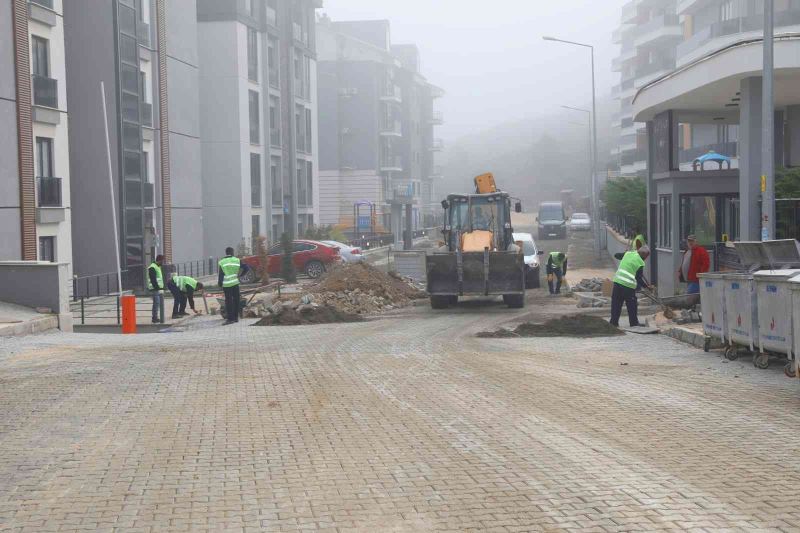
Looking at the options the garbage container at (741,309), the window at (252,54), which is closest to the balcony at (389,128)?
the window at (252,54)

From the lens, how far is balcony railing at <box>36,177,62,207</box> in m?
29.4

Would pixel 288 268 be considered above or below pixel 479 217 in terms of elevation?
below

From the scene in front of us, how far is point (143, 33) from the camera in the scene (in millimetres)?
37844

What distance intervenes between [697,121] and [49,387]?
73.1 feet

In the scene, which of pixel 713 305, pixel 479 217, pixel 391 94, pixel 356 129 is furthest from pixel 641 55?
pixel 713 305

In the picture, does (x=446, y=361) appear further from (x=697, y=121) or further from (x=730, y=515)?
(x=697, y=121)

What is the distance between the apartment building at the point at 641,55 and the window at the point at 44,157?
41827 millimetres

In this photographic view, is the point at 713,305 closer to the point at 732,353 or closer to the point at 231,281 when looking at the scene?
the point at 732,353

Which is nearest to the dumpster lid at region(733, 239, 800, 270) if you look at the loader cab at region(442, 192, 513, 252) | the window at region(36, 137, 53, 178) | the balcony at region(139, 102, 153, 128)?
the loader cab at region(442, 192, 513, 252)

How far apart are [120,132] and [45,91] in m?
5.83

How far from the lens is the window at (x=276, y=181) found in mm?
A: 54469

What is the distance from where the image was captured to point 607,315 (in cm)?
2236

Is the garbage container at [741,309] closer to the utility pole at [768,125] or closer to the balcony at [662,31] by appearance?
the utility pole at [768,125]

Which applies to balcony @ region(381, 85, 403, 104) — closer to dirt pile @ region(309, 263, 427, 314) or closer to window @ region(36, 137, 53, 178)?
window @ region(36, 137, 53, 178)
